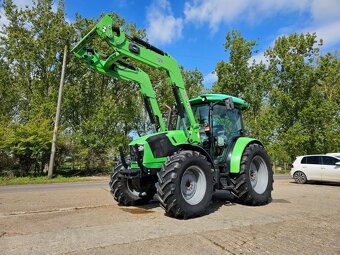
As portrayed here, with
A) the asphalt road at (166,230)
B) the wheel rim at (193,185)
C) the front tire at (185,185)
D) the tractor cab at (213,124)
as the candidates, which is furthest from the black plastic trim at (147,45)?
the asphalt road at (166,230)

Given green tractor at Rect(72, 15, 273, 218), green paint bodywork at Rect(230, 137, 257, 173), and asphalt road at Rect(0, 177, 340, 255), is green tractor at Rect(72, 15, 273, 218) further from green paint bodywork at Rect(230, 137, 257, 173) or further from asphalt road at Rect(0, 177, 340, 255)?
asphalt road at Rect(0, 177, 340, 255)

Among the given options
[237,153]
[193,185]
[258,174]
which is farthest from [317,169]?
[193,185]

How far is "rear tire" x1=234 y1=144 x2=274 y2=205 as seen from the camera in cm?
846

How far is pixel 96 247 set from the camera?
4863 mm

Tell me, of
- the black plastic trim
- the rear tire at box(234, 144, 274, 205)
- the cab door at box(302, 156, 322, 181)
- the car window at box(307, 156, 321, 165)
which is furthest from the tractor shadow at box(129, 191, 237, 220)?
the car window at box(307, 156, 321, 165)

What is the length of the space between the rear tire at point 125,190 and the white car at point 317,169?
36.2ft

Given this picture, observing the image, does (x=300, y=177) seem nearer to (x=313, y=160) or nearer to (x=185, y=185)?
(x=313, y=160)

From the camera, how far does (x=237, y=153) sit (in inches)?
344

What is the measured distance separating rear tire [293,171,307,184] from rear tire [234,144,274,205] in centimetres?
878

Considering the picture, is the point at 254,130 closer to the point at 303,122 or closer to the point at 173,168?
the point at 303,122

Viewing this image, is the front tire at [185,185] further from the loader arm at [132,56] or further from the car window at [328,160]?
the car window at [328,160]

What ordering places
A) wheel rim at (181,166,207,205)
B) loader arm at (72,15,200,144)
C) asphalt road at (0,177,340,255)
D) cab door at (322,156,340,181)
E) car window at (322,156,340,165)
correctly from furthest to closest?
1. car window at (322,156,340,165)
2. cab door at (322,156,340,181)
3. loader arm at (72,15,200,144)
4. wheel rim at (181,166,207,205)
5. asphalt road at (0,177,340,255)

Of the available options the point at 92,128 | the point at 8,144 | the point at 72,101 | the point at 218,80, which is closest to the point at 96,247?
the point at 8,144

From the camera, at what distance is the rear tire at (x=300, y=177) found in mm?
17231
